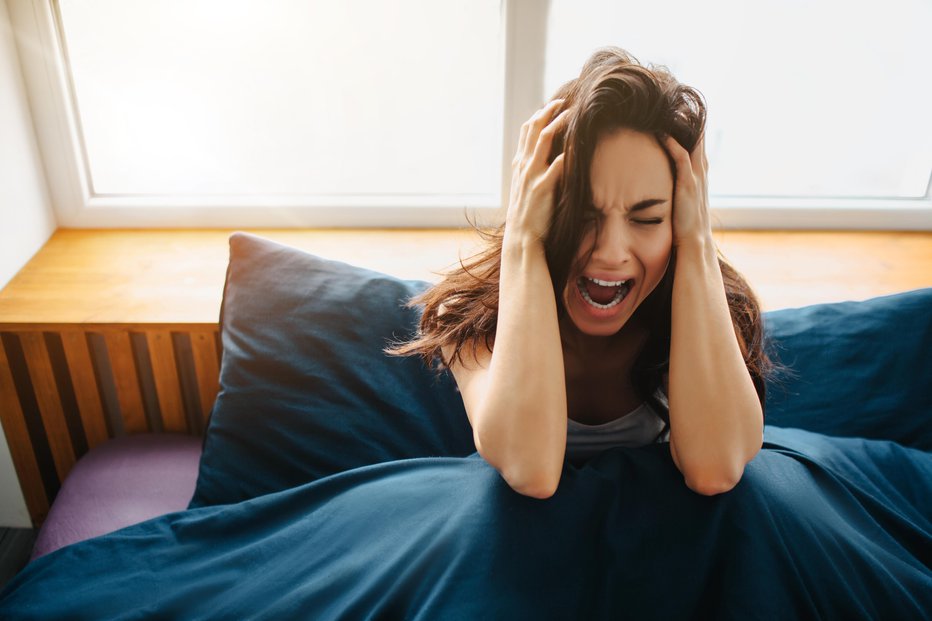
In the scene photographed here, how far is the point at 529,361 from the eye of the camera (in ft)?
3.19

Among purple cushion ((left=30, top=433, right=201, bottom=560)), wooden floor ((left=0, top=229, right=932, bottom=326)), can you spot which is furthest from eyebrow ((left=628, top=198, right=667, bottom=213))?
purple cushion ((left=30, top=433, right=201, bottom=560))

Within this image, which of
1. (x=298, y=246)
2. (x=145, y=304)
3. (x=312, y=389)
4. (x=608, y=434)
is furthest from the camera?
(x=298, y=246)

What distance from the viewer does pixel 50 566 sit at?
104 cm

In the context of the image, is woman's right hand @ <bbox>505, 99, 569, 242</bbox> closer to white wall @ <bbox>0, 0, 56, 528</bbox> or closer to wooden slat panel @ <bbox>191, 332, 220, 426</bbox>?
wooden slat panel @ <bbox>191, 332, 220, 426</bbox>

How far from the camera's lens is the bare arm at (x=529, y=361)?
95 centimetres

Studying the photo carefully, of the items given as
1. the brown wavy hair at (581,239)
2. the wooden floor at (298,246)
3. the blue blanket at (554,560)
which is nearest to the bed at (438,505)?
the blue blanket at (554,560)

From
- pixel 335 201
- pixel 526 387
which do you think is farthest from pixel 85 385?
pixel 526 387

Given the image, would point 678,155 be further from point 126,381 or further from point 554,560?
point 126,381

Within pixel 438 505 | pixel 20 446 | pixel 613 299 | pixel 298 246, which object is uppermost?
pixel 613 299

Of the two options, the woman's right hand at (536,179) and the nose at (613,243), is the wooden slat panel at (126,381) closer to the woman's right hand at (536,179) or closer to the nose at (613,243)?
the woman's right hand at (536,179)

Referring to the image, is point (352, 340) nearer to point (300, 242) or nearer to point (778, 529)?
point (300, 242)

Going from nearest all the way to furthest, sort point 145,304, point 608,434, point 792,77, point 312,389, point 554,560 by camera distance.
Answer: point 554,560 → point 608,434 → point 312,389 → point 145,304 → point 792,77

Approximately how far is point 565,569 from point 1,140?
4.47ft

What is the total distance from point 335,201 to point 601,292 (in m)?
0.94
